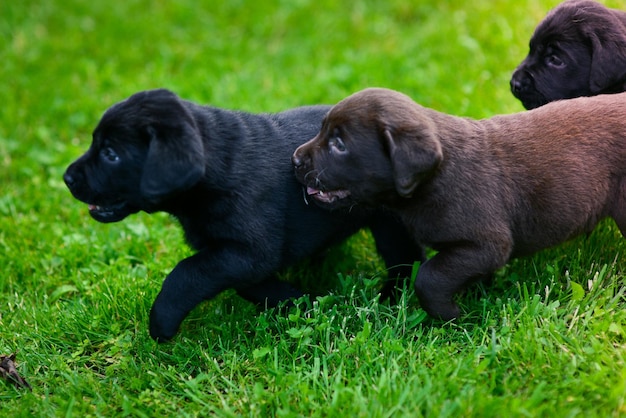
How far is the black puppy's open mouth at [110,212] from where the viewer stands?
4145mm

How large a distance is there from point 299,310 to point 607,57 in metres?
2.40

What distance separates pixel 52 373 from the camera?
4.09 metres

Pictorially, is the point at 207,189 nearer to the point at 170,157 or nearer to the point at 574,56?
the point at 170,157

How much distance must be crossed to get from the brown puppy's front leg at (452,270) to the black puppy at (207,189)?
0.68m

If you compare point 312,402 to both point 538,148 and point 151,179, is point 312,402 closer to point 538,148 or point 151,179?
point 151,179

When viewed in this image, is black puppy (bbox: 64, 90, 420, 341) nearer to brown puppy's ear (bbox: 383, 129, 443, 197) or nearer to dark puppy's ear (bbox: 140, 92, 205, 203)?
dark puppy's ear (bbox: 140, 92, 205, 203)

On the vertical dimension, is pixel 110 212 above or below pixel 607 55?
below

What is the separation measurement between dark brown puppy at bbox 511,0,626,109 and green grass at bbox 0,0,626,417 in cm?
89

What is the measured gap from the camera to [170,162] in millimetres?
3787

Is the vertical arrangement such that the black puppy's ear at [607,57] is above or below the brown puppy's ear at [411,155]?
above

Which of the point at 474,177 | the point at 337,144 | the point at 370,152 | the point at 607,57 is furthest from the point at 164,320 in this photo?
the point at 607,57

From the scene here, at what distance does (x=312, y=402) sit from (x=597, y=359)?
53.1 inches

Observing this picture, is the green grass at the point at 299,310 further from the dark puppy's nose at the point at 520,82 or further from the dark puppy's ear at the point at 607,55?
the dark puppy's nose at the point at 520,82

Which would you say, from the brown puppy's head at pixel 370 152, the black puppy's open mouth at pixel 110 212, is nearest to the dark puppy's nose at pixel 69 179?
the black puppy's open mouth at pixel 110 212
